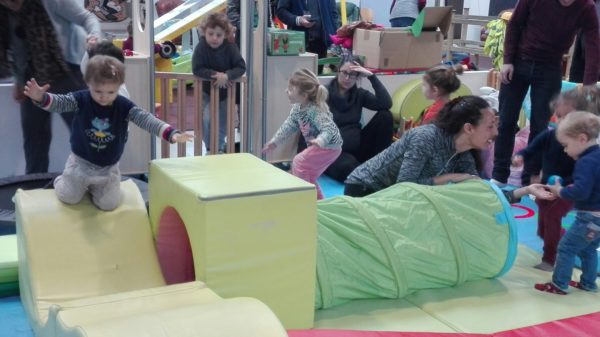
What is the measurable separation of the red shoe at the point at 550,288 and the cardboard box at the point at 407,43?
10.9ft

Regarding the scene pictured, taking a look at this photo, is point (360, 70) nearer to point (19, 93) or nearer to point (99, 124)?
point (19, 93)

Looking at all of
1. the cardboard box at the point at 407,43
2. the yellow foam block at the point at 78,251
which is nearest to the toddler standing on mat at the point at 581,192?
the yellow foam block at the point at 78,251

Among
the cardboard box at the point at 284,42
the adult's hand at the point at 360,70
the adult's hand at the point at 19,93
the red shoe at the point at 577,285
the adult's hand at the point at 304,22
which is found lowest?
the red shoe at the point at 577,285

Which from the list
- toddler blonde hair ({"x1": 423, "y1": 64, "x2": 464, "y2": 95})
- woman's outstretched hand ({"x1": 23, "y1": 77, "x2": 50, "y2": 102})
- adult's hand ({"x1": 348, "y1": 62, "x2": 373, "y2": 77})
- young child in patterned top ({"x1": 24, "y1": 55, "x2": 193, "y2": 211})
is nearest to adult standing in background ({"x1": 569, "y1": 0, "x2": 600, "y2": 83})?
adult's hand ({"x1": 348, "y1": 62, "x2": 373, "y2": 77})

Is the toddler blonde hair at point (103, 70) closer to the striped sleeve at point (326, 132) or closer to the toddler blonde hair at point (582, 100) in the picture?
the striped sleeve at point (326, 132)

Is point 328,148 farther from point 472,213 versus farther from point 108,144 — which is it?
point 108,144

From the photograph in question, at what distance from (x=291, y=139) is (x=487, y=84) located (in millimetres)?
2460

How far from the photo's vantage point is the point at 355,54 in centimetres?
668

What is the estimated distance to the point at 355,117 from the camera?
576cm

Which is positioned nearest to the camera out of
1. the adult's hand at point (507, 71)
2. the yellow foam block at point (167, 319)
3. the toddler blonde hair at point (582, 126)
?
the yellow foam block at point (167, 319)

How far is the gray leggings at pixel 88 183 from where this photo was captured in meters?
3.22

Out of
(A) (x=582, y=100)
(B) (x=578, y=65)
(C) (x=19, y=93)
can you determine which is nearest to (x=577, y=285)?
(A) (x=582, y=100)

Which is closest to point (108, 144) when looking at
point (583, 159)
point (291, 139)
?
point (583, 159)

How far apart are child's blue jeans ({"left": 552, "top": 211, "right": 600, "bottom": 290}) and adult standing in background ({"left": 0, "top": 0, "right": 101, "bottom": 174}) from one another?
2.88 meters
